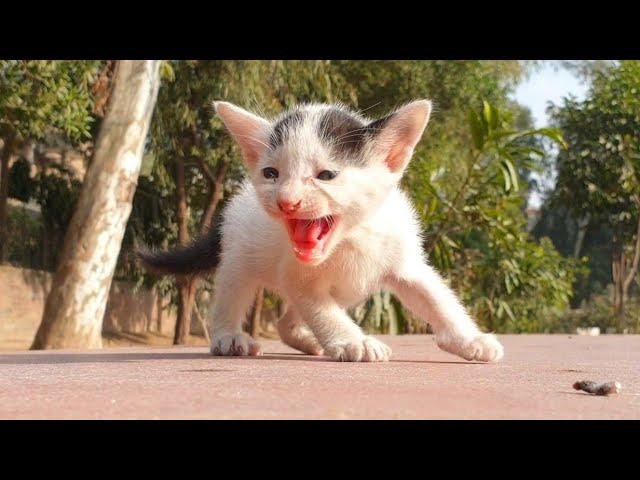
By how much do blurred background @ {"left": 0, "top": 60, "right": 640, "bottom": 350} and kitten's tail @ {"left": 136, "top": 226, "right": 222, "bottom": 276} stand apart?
5432 mm

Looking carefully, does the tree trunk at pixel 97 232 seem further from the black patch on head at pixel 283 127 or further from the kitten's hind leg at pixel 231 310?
the black patch on head at pixel 283 127

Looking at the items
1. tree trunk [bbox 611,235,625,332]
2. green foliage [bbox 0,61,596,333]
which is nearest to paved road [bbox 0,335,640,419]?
green foliage [bbox 0,61,596,333]

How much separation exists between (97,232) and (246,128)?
17.6 feet

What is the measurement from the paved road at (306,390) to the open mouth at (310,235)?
0.46 meters

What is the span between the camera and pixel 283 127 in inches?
137

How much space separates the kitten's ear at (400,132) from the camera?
135 inches

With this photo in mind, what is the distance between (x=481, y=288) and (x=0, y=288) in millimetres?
9098

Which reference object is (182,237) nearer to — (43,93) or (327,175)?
(43,93)

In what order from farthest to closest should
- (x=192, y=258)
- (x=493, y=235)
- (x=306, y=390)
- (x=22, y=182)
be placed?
(x=22, y=182)
(x=493, y=235)
(x=192, y=258)
(x=306, y=390)

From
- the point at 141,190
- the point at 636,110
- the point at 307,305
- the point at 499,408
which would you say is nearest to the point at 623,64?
the point at 636,110

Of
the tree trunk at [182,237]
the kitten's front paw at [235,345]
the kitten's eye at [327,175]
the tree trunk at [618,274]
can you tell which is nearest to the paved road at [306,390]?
the kitten's front paw at [235,345]

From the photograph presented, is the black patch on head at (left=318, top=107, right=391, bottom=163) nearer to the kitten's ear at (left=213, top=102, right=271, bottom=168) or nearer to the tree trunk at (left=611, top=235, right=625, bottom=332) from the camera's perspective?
the kitten's ear at (left=213, top=102, right=271, bottom=168)

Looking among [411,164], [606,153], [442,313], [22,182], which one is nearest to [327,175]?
[442,313]

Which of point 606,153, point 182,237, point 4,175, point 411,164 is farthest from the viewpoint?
point 606,153
